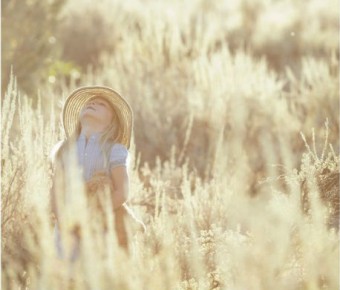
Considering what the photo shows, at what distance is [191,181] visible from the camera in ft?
19.0

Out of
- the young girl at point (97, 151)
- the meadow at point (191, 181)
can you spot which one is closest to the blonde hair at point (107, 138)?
the young girl at point (97, 151)

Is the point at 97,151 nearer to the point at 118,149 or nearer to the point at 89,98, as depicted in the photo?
the point at 118,149

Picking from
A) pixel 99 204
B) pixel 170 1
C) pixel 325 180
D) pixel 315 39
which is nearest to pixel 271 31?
pixel 315 39

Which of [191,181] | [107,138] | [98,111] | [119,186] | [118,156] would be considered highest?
[191,181]

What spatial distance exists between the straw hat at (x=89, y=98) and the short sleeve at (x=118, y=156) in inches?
4.8

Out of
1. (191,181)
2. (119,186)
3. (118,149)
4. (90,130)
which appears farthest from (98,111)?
(191,181)

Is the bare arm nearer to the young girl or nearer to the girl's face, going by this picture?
the young girl

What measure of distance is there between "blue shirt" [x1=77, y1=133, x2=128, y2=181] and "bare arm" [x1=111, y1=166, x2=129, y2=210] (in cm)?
3

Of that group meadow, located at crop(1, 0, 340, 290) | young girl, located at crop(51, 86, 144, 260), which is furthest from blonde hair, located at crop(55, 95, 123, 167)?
meadow, located at crop(1, 0, 340, 290)

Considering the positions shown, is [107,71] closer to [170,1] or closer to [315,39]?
[315,39]

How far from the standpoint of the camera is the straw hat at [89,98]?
11.0 ft

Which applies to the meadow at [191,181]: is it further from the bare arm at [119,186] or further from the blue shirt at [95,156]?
the blue shirt at [95,156]

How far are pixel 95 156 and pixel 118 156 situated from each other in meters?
0.11

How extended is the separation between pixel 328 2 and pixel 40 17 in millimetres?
9843
